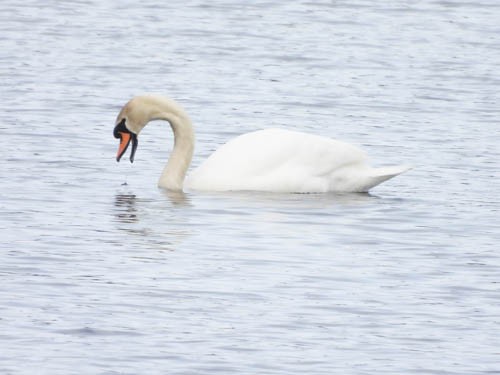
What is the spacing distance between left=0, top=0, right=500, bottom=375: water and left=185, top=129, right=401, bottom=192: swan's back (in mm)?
173

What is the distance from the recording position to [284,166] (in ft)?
50.7

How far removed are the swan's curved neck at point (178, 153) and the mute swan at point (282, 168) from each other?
0.04ft

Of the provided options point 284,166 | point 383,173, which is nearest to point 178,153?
point 284,166

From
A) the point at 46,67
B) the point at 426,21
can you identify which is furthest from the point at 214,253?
the point at 426,21

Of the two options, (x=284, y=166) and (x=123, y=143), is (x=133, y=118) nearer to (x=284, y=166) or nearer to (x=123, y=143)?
(x=123, y=143)

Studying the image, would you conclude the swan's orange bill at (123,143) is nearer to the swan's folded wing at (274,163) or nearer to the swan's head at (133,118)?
the swan's head at (133,118)

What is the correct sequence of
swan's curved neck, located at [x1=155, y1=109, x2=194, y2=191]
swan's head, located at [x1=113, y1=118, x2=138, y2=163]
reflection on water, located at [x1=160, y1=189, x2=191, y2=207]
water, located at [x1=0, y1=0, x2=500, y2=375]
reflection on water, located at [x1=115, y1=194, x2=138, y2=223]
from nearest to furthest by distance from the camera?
1. water, located at [x1=0, y1=0, x2=500, y2=375]
2. reflection on water, located at [x1=115, y1=194, x2=138, y2=223]
3. reflection on water, located at [x1=160, y1=189, x2=191, y2=207]
4. swan's curved neck, located at [x1=155, y1=109, x2=194, y2=191]
5. swan's head, located at [x1=113, y1=118, x2=138, y2=163]

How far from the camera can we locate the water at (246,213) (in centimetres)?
1016

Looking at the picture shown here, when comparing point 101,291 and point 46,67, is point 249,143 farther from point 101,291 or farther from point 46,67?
point 46,67

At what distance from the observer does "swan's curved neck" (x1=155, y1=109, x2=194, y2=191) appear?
51.4 feet

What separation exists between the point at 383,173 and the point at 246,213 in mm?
1609

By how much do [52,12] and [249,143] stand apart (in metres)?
12.3

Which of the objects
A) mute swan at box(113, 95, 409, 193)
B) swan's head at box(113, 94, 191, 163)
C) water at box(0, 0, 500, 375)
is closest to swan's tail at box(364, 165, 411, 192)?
mute swan at box(113, 95, 409, 193)

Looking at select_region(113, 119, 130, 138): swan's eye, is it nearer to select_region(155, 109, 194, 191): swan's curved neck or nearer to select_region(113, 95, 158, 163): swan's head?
select_region(113, 95, 158, 163): swan's head
